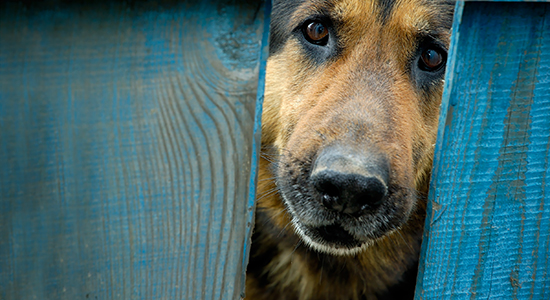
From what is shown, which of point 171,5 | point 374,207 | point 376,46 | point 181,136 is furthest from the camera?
point 376,46

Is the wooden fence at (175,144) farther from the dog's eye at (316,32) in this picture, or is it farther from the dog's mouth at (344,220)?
the dog's eye at (316,32)

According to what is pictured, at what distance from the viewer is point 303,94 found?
230 cm

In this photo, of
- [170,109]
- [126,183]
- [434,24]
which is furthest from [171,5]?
[434,24]

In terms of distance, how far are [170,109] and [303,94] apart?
1.19 meters

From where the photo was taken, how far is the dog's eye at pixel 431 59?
2.34 metres

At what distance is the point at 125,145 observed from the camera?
122cm

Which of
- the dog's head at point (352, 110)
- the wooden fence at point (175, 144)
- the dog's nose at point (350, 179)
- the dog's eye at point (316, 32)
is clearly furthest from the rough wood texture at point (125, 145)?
the dog's eye at point (316, 32)

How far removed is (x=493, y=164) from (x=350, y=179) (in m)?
0.50

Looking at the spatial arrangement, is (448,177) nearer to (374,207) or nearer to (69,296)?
(374,207)

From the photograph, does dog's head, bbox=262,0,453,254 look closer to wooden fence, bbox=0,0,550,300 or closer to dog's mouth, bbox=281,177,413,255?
dog's mouth, bbox=281,177,413,255

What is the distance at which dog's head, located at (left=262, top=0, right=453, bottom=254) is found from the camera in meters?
1.78

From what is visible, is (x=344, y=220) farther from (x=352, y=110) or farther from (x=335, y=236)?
(x=352, y=110)

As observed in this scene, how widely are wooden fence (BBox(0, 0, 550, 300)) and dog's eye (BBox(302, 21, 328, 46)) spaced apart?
1.15 meters

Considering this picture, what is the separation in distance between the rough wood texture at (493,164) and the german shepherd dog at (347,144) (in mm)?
353
